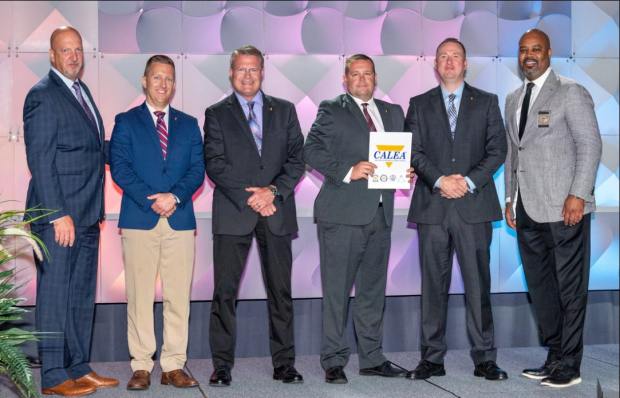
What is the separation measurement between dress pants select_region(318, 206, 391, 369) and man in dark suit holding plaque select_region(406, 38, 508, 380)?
0.86 feet

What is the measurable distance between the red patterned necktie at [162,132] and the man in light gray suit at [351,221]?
0.86 metres

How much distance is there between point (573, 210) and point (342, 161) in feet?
4.67

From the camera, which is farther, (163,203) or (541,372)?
(541,372)

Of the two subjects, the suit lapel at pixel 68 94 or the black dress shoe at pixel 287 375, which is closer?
the suit lapel at pixel 68 94

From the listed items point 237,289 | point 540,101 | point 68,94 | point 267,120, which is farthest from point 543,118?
point 68,94

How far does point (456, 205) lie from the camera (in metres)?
4.86

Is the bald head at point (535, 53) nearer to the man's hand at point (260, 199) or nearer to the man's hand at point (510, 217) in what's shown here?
the man's hand at point (510, 217)

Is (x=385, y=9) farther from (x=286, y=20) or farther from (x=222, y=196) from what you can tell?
(x=222, y=196)

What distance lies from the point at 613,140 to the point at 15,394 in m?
4.69

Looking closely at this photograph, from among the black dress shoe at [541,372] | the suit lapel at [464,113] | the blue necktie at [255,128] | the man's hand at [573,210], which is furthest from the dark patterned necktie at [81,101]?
the black dress shoe at [541,372]

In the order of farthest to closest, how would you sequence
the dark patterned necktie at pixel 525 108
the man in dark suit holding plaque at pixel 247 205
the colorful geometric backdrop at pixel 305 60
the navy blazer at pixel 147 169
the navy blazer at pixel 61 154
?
the colorful geometric backdrop at pixel 305 60 < the dark patterned necktie at pixel 525 108 < the man in dark suit holding plaque at pixel 247 205 < the navy blazer at pixel 147 169 < the navy blazer at pixel 61 154

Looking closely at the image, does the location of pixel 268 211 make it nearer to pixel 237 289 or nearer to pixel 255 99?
pixel 237 289

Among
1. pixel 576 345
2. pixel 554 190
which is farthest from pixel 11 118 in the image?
pixel 576 345

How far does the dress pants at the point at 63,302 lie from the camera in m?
4.41
